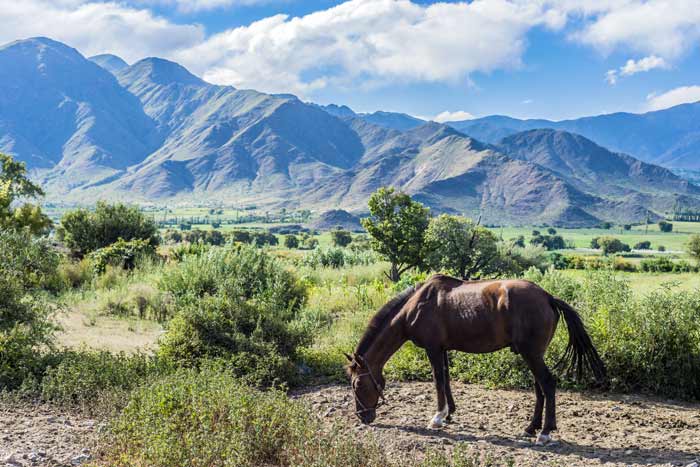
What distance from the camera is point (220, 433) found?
18.3 feet

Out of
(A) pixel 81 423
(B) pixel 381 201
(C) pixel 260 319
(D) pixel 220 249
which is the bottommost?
(A) pixel 81 423

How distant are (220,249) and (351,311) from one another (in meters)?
3.68

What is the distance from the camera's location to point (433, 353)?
676 cm

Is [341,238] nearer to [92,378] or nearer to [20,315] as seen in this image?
[20,315]

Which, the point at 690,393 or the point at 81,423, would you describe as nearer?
the point at 81,423

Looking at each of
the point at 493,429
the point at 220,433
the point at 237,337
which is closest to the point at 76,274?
the point at 237,337

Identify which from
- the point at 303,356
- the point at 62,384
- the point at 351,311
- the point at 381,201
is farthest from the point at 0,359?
the point at 381,201

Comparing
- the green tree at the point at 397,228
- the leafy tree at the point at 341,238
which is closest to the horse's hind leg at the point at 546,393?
the green tree at the point at 397,228

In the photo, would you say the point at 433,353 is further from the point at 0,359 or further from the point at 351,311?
the point at 351,311

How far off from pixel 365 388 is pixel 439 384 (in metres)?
0.90

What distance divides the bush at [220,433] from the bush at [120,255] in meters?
14.8

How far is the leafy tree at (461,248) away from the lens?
2467 cm

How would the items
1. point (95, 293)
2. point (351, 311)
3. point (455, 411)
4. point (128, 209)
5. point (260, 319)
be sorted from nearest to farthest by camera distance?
point (455, 411), point (260, 319), point (351, 311), point (95, 293), point (128, 209)

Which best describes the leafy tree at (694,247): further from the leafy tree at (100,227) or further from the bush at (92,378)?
the bush at (92,378)
